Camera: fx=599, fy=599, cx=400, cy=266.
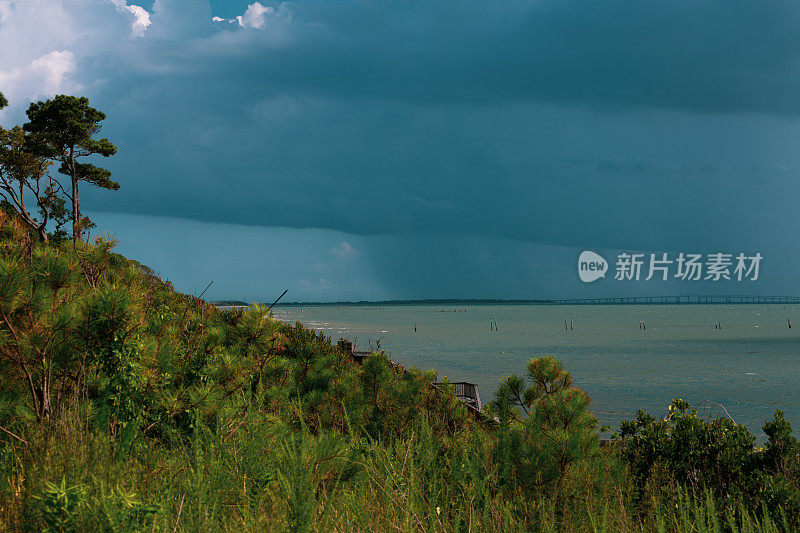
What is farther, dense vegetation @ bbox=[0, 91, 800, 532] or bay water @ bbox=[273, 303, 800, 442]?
bay water @ bbox=[273, 303, 800, 442]

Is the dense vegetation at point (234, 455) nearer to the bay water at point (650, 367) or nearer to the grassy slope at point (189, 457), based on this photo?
the grassy slope at point (189, 457)

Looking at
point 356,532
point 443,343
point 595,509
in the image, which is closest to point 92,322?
point 356,532

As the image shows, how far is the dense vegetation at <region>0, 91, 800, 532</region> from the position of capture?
366 cm

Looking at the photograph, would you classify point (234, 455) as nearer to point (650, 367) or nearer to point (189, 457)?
point (189, 457)

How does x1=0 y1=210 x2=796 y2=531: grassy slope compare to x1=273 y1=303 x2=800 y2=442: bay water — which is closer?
x1=0 y1=210 x2=796 y2=531: grassy slope

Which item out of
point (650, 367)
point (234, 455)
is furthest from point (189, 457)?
point (650, 367)

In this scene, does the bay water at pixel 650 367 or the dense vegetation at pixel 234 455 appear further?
the bay water at pixel 650 367

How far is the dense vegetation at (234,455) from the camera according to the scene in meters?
3.66

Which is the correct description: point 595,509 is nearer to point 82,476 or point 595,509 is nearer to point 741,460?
point 741,460

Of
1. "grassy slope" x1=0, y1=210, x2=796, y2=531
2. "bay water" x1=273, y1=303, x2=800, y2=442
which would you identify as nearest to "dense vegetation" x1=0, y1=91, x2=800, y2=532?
"grassy slope" x1=0, y1=210, x2=796, y2=531

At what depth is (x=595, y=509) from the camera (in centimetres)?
457

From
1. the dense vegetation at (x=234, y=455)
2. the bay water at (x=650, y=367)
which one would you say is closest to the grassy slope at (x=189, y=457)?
the dense vegetation at (x=234, y=455)

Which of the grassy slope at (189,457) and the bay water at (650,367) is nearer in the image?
the grassy slope at (189,457)

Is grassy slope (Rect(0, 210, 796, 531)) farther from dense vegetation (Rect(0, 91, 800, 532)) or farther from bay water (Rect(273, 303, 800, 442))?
bay water (Rect(273, 303, 800, 442))
